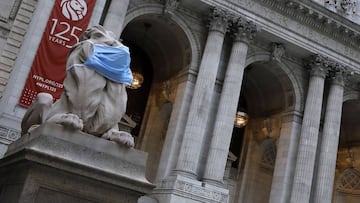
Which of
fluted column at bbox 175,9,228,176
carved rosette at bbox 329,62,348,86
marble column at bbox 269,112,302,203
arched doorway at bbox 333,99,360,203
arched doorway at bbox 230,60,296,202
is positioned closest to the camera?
fluted column at bbox 175,9,228,176

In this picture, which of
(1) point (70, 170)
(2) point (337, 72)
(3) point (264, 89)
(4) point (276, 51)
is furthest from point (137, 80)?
(1) point (70, 170)

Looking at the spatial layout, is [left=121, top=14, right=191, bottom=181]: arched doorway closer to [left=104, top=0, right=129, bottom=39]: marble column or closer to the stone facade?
the stone facade

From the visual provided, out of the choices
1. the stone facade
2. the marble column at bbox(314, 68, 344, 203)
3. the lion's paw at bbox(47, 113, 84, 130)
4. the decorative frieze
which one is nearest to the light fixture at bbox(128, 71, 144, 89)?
the stone facade

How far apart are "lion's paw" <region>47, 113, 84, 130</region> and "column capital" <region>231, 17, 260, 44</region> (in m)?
15.0

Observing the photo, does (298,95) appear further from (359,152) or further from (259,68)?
(359,152)

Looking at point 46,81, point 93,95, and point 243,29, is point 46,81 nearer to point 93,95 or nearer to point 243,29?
point 243,29

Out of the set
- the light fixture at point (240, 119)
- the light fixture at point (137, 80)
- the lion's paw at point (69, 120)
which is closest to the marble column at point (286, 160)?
the light fixture at point (240, 119)

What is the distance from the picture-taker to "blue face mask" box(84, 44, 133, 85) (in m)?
6.37

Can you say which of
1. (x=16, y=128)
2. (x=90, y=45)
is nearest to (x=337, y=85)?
(x=16, y=128)

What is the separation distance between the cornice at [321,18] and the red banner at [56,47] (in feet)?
29.5

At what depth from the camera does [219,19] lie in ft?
64.1

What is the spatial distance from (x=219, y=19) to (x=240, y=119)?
304 inches

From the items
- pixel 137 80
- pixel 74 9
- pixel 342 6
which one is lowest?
pixel 74 9

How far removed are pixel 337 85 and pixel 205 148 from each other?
8274 millimetres
